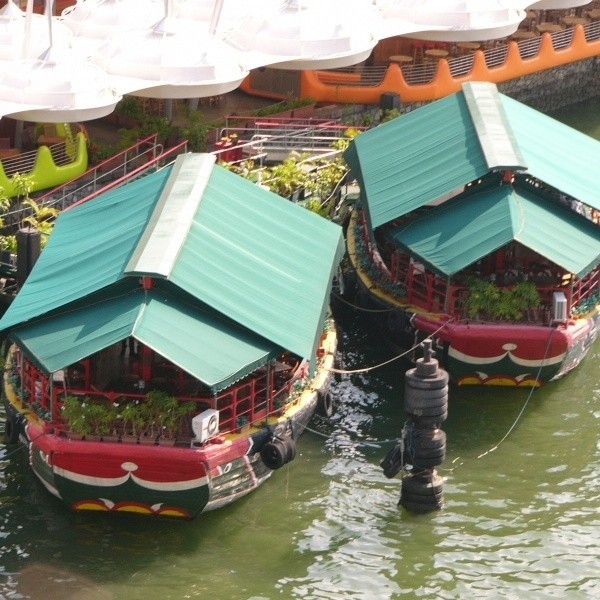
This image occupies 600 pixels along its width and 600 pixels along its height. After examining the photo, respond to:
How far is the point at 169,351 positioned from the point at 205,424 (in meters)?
1.09

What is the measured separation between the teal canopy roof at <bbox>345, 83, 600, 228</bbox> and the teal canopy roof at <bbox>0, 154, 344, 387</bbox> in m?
2.29

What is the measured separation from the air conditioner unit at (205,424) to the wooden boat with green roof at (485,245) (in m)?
5.30

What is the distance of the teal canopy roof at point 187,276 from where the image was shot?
23250 mm

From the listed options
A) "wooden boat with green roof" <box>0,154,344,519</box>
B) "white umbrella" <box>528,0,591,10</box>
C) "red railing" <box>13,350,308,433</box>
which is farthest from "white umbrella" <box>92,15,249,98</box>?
"white umbrella" <box>528,0,591,10</box>

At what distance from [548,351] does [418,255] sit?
98.2 inches

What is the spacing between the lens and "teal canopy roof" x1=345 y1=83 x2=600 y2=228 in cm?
2856

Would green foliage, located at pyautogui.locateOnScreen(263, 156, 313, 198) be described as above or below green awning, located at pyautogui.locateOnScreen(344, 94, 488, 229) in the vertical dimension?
below

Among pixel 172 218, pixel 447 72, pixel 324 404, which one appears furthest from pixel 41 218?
pixel 447 72

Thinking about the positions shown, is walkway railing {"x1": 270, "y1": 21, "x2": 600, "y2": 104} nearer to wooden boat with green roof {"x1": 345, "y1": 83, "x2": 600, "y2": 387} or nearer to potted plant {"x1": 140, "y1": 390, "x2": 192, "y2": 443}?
wooden boat with green roof {"x1": 345, "y1": 83, "x2": 600, "y2": 387}

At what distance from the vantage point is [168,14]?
116 feet

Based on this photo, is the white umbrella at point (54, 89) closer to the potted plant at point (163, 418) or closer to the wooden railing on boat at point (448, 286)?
the wooden railing on boat at point (448, 286)

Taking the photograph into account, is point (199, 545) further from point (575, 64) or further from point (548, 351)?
point (575, 64)

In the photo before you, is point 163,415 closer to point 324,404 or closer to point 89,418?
point 89,418

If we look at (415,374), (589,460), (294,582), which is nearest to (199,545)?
(294,582)
